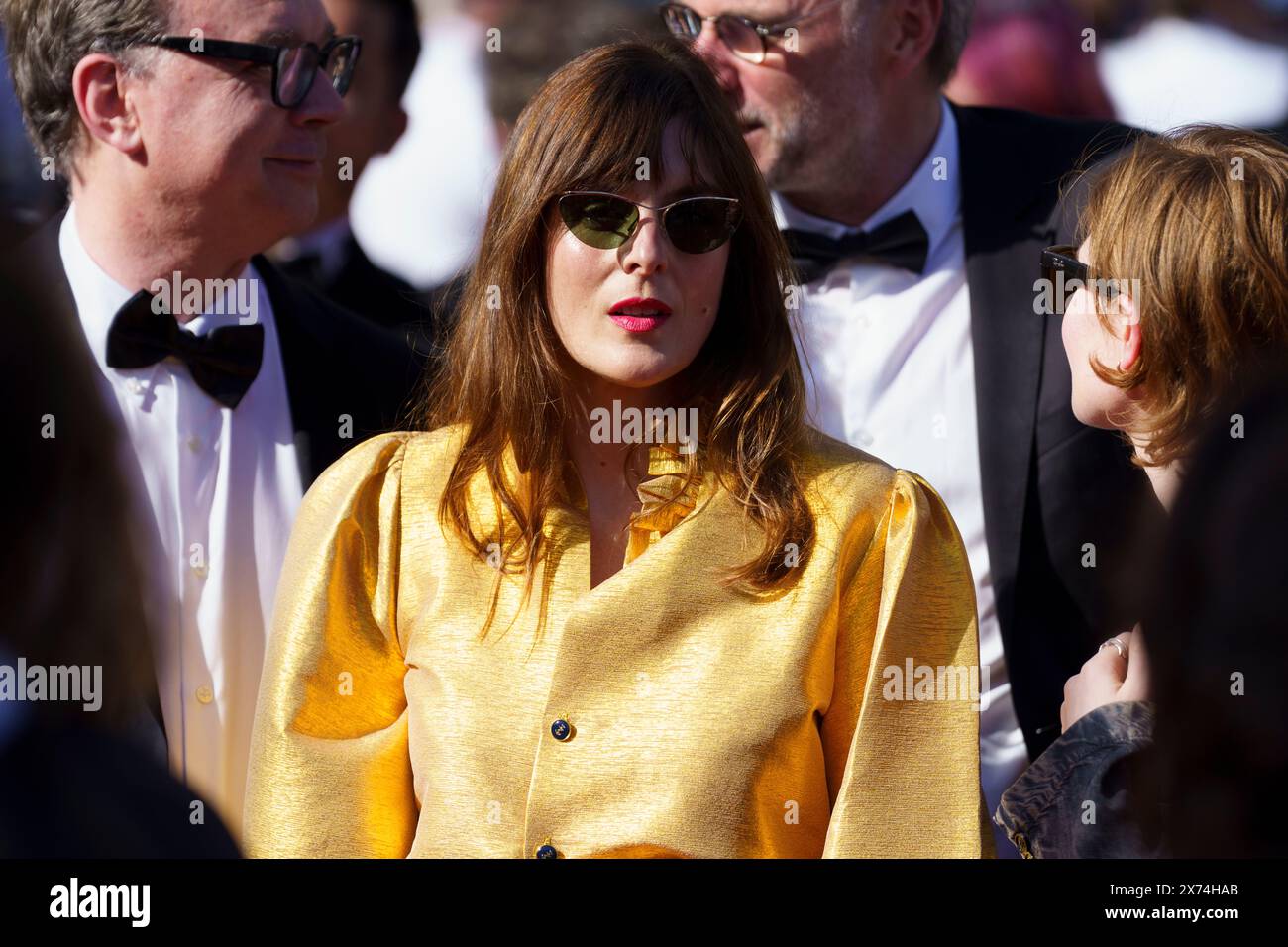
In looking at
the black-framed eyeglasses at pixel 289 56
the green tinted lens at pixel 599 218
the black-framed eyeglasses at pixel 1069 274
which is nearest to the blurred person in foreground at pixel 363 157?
the black-framed eyeglasses at pixel 289 56

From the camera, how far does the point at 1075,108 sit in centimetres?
486

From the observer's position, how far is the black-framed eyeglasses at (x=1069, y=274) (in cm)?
284

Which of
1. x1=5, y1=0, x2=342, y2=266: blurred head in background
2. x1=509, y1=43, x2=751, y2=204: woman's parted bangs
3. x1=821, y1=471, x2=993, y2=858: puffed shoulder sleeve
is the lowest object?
x1=821, y1=471, x2=993, y2=858: puffed shoulder sleeve

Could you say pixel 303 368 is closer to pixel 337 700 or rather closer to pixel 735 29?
pixel 337 700

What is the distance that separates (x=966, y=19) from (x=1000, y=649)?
166 cm

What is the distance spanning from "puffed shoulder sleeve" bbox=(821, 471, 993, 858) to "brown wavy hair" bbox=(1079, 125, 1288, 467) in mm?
539

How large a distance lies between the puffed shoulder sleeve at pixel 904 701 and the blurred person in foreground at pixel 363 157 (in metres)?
1.72

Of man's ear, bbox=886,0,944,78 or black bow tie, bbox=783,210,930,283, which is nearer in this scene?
black bow tie, bbox=783,210,930,283

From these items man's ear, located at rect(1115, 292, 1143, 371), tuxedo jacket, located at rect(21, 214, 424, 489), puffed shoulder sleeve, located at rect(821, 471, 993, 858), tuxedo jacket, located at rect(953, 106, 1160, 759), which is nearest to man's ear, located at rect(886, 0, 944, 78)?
tuxedo jacket, located at rect(953, 106, 1160, 759)

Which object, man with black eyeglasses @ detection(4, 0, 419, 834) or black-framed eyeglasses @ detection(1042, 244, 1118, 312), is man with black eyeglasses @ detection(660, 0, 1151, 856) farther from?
man with black eyeglasses @ detection(4, 0, 419, 834)

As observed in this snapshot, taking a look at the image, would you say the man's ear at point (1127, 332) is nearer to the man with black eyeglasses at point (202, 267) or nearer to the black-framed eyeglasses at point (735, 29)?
the black-framed eyeglasses at point (735, 29)

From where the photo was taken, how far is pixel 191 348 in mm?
3295

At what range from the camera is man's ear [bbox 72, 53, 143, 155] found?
3.36 m
